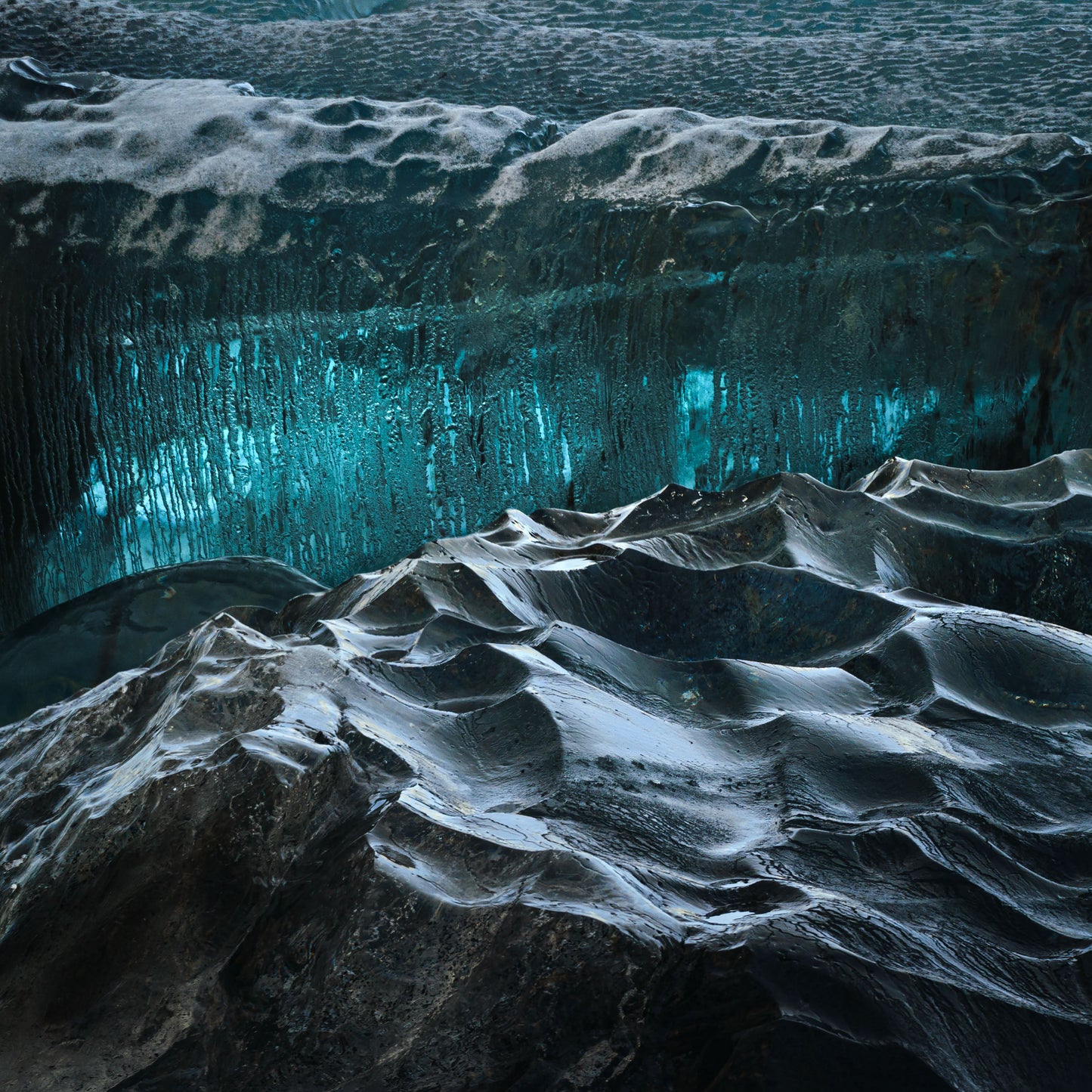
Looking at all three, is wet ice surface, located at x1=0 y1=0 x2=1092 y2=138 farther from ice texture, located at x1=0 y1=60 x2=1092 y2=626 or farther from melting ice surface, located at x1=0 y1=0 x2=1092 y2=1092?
ice texture, located at x1=0 y1=60 x2=1092 y2=626

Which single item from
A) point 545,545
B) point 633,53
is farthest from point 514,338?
point 633,53

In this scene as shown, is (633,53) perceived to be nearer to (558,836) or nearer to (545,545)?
(545,545)

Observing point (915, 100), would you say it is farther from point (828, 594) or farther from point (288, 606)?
point (288, 606)

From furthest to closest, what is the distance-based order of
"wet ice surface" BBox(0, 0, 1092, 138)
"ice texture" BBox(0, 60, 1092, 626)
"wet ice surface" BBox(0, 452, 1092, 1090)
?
"wet ice surface" BBox(0, 0, 1092, 138)
"ice texture" BBox(0, 60, 1092, 626)
"wet ice surface" BBox(0, 452, 1092, 1090)

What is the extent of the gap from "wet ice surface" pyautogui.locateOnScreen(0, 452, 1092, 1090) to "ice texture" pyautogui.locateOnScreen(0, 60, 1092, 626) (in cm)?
70

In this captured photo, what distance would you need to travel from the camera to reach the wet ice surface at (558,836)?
0.50 metres

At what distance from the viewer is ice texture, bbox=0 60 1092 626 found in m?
1.62

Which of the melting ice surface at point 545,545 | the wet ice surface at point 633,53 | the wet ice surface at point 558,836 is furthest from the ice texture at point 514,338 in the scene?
the wet ice surface at point 558,836

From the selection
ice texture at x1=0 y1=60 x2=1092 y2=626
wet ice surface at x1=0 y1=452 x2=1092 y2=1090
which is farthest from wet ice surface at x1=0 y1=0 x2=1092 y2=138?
wet ice surface at x1=0 y1=452 x2=1092 y2=1090

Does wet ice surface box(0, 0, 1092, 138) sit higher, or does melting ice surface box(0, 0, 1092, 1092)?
wet ice surface box(0, 0, 1092, 138)

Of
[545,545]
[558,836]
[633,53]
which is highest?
[633,53]

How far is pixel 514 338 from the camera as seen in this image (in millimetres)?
1667

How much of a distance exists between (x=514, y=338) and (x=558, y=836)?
1167 millimetres

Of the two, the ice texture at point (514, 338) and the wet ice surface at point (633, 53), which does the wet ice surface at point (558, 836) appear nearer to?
the ice texture at point (514, 338)
